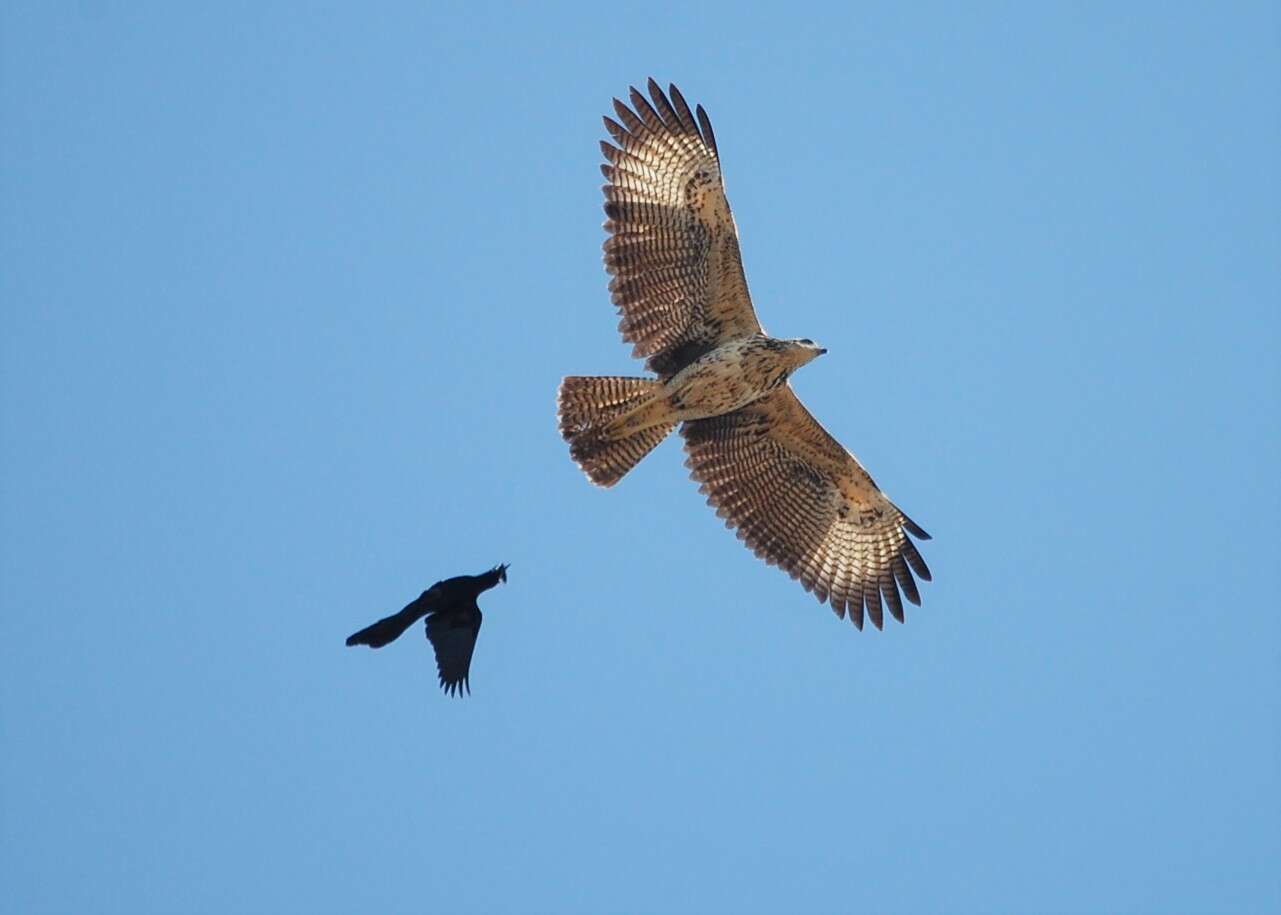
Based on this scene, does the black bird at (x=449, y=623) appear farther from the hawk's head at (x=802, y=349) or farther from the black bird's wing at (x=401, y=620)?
the hawk's head at (x=802, y=349)

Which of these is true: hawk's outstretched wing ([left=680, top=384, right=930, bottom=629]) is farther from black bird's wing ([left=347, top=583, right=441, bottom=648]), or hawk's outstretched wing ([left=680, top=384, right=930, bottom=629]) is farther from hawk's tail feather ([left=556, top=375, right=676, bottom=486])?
black bird's wing ([left=347, top=583, right=441, bottom=648])

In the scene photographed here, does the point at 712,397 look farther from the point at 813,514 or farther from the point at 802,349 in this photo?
the point at 813,514

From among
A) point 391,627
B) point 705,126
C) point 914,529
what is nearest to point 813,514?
point 914,529

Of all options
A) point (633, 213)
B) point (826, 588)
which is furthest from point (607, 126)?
point (826, 588)

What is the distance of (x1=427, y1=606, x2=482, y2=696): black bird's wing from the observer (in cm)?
1240

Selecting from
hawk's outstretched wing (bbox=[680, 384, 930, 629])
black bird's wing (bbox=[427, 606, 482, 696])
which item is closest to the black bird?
black bird's wing (bbox=[427, 606, 482, 696])

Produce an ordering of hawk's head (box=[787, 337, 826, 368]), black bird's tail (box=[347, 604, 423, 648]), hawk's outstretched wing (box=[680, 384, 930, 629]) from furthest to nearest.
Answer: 1. hawk's outstretched wing (box=[680, 384, 930, 629])
2. hawk's head (box=[787, 337, 826, 368])
3. black bird's tail (box=[347, 604, 423, 648])

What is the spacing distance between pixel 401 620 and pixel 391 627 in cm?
8

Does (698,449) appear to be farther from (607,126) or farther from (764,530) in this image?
(607,126)

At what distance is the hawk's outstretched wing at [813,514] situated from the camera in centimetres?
1683

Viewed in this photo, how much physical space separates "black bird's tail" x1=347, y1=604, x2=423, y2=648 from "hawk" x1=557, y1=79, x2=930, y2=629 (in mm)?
4227

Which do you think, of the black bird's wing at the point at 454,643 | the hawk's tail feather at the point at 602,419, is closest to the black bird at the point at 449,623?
the black bird's wing at the point at 454,643

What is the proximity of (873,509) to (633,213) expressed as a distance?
356 centimetres

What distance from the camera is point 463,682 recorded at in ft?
41.1
